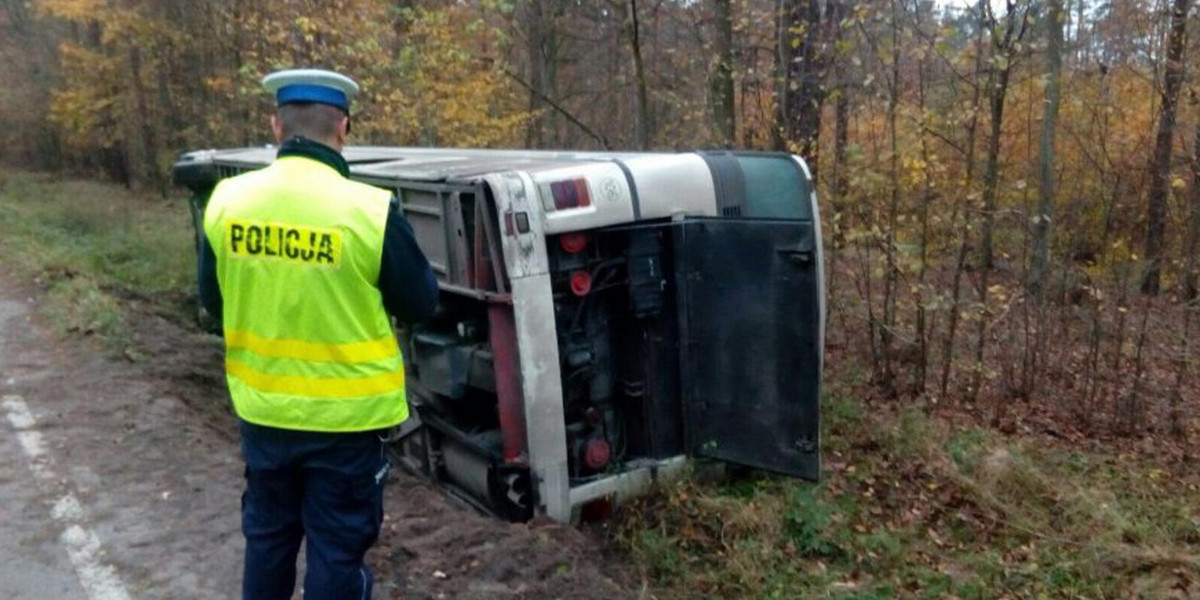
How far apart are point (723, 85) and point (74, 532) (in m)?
7.45

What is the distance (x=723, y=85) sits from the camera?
408 inches

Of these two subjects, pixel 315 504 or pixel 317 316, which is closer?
pixel 317 316

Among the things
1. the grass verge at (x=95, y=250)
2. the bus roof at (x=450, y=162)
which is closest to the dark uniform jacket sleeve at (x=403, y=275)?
the bus roof at (x=450, y=162)

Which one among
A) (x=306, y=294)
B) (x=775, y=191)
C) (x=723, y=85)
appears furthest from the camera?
(x=723, y=85)

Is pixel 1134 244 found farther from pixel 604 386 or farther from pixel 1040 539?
pixel 604 386

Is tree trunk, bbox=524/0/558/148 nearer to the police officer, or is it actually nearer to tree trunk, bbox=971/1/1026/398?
tree trunk, bbox=971/1/1026/398

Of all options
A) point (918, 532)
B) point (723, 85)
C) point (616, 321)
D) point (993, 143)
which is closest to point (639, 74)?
point (723, 85)

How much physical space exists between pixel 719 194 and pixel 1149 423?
17.7ft

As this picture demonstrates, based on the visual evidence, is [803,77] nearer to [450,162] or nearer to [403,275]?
[450,162]

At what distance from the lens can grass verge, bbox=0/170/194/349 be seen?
9602 millimetres

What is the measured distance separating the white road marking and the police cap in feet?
7.36

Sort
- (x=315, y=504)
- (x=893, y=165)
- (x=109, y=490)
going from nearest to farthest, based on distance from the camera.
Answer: (x=315, y=504), (x=109, y=490), (x=893, y=165)

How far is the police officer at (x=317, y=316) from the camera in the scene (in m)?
3.01

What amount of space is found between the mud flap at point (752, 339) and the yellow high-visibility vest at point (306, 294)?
2442 mm
